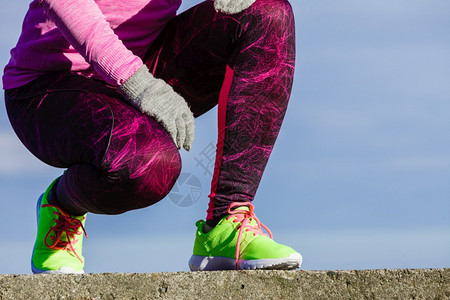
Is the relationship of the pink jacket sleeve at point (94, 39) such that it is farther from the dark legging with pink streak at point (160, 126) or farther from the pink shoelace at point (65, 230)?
the pink shoelace at point (65, 230)

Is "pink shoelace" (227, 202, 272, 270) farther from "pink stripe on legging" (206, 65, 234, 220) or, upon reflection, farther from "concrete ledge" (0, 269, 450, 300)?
"concrete ledge" (0, 269, 450, 300)

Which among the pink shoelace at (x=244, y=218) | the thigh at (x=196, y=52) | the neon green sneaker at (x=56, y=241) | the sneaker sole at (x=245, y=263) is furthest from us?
the neon green sneaker at (x=56, y=241)

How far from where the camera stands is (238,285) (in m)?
1.70

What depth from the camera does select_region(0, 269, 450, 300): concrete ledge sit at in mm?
1667

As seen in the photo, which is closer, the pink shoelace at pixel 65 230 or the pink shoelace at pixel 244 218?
the pink shoelace at pixel 244 218

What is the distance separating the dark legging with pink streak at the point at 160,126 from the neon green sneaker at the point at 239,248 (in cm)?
6

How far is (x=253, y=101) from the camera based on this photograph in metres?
2.07

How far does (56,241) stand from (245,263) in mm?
873

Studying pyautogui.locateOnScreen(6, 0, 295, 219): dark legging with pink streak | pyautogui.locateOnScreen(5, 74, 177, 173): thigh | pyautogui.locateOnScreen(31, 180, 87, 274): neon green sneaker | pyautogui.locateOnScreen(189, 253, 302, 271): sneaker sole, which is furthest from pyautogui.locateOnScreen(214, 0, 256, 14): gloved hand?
pyautogui.locateOnScreen(31, 180, 87, 274): neon green sneaker

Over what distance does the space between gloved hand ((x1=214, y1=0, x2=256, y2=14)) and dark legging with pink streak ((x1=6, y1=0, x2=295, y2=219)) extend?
0.10 ft

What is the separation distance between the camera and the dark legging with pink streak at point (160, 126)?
1966mm

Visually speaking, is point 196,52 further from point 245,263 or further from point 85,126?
point 245,263

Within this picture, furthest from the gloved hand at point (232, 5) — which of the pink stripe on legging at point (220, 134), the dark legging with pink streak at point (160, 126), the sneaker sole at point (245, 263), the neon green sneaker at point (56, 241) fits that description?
the neon green sneaker at point (56, 241)

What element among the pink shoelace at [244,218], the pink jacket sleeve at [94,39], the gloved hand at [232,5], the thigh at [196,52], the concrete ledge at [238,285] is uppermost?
the gloved hand at [232,5]
